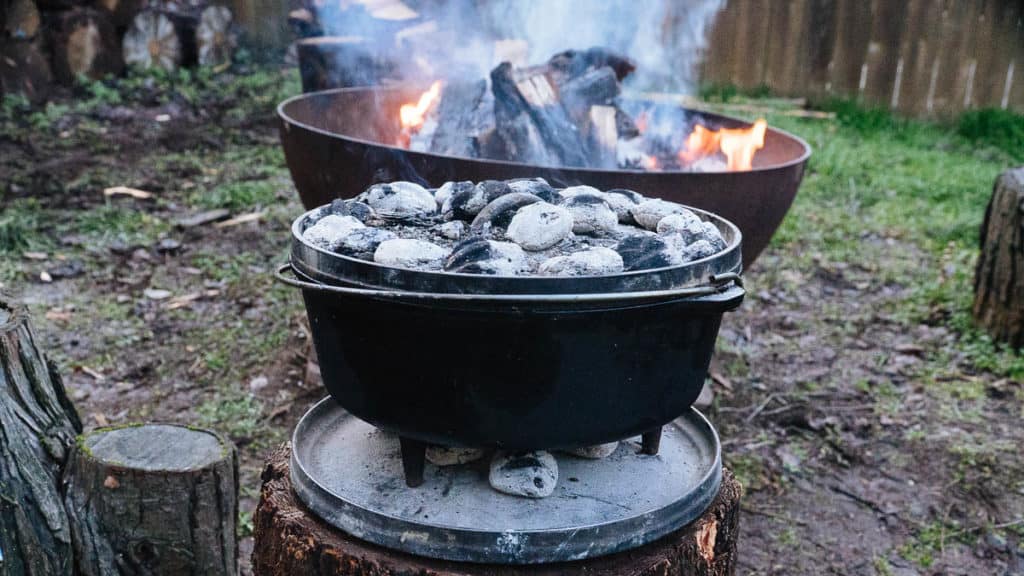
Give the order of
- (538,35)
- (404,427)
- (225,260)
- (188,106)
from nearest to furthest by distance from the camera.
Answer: (404,427)
(225,260)
(538,35)
(188,106)

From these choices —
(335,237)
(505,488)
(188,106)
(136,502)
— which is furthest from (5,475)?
(188,106)

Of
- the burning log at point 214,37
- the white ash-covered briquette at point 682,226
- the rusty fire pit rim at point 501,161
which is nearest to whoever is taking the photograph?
the white ash-covered briquette at point 682,226

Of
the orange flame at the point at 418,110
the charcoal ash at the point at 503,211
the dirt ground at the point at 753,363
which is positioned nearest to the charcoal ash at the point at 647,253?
the charcoal ash at the point at 503,211

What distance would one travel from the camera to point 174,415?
10.3ft

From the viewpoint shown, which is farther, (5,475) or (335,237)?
(5,475)

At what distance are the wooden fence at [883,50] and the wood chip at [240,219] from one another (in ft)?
16.5

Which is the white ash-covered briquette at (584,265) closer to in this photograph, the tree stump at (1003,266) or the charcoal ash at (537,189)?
the charcoal ash at (537,189)

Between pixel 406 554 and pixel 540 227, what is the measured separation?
638mm

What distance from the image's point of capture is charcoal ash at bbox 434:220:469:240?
1.72 meters

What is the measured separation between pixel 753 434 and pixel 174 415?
2114mm

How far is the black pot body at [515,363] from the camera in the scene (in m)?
1.44

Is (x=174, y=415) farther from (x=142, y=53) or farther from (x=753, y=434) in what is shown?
(x=142, y=53)

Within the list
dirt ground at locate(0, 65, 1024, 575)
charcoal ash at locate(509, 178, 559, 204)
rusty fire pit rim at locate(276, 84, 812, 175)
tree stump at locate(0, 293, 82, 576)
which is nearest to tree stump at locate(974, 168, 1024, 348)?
dirt ground at locate(0, 65, 1024, 575)

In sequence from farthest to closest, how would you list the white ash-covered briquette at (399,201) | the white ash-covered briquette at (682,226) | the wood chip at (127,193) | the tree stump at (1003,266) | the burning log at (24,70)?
the burning log at (24,70), the wood chip at (127,193), the tree stump at (1003,266), the white ash-covered briquette at (399,201), the white ash-covered briquette at (682,226)
